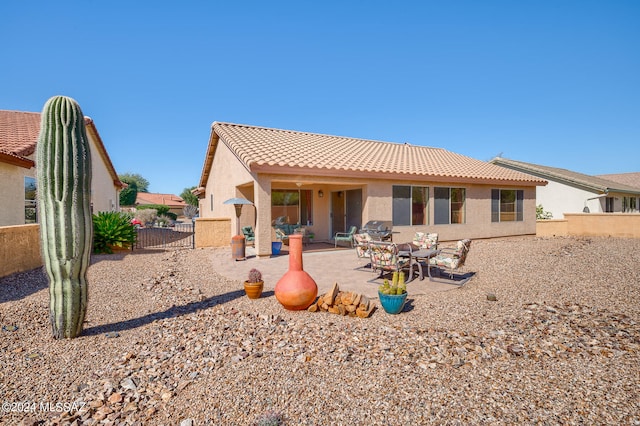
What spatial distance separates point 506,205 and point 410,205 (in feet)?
20.4

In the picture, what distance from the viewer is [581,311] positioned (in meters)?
5.55

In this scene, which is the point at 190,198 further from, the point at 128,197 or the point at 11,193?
the point at 11,193

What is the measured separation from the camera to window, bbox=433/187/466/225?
1393 centimetres

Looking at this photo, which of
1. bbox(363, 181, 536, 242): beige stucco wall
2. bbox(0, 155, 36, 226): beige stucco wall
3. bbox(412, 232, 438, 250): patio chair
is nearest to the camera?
bbox(412, 232, 438, 250): patio chair

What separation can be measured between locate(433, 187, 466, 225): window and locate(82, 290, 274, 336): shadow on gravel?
9.81m

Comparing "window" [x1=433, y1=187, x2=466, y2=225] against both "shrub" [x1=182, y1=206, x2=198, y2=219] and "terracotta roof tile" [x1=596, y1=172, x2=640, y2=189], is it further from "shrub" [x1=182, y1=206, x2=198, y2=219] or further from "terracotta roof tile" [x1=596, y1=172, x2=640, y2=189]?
"terracotta roof tile" [x1=596, y1=172, x2=640, y2=189]

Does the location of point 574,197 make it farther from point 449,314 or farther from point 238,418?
point 238,418

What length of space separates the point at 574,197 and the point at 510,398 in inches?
945

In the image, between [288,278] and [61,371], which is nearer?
[61,371]

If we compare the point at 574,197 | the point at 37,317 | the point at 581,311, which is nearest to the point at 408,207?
the point at 581,311

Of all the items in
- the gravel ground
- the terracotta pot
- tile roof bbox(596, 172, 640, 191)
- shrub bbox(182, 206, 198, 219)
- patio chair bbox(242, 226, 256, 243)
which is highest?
tile roof bbox(596, 172, 640, 191)

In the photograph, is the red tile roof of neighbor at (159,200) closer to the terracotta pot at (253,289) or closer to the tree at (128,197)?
the tree at (128,197)

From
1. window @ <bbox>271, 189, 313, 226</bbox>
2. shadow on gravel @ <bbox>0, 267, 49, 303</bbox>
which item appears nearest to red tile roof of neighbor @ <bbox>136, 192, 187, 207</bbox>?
window @ <bbox>271, 189, 313, 226</bbox>

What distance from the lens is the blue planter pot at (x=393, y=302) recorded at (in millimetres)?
5246
